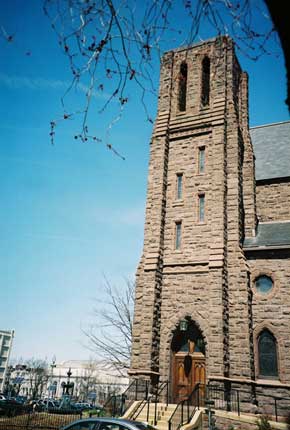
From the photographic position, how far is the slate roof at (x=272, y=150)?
2350cm

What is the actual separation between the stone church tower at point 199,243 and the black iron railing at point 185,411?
0.53m

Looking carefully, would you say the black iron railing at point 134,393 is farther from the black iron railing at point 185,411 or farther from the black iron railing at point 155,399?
the black iron railing at point 185,411

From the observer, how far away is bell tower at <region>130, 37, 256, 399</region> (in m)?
16.3

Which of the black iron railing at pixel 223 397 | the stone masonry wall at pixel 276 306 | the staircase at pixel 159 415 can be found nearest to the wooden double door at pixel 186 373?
the staircase at pixel 159 415

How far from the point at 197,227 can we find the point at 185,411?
27.2 feet

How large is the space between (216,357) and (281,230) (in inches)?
304

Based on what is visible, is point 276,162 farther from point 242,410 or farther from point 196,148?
point 242,410

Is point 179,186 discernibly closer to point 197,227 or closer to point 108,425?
point 197,227

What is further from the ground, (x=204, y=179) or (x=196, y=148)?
(x=196, y=148)

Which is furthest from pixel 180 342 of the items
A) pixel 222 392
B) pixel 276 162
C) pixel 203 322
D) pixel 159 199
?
pixel 276 162

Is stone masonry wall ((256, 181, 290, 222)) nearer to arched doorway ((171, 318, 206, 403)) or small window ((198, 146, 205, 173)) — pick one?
small window ((198, 146, 205, 173))

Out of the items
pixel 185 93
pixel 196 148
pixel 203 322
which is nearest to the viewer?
pixel 203 322

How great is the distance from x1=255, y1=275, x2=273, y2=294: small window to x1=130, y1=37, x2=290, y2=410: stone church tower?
2.61 ft

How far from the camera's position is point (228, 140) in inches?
802
